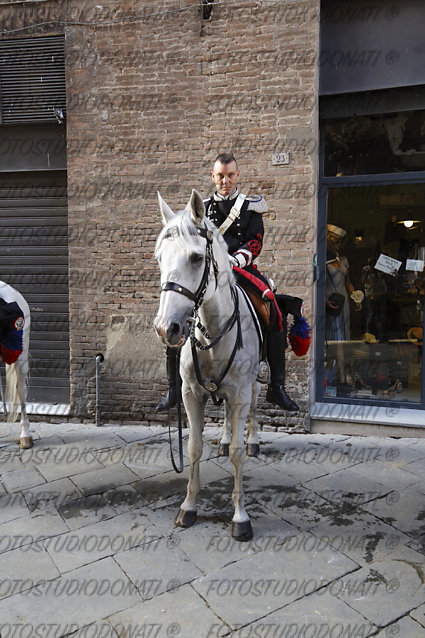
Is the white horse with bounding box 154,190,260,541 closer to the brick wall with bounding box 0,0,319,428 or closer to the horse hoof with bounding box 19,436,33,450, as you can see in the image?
Result: the brick wall with bounding box 0,0,319,428

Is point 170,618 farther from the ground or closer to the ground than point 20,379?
closer to the ground

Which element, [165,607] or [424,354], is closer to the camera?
[165,607]

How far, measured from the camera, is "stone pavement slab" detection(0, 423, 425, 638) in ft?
10.2

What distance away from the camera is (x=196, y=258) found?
129 inches

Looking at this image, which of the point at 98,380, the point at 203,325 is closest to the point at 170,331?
the point at 203,325

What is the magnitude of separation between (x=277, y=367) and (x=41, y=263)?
13.8 ft

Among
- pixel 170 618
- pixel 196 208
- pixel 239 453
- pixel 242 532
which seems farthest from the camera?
pixel 239 453

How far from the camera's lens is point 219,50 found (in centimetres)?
632

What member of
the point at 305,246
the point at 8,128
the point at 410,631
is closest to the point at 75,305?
the point at 8,128

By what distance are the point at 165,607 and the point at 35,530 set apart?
1.53 m

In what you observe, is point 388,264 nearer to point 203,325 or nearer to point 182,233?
point 203,325

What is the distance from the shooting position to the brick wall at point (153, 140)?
20.3 feet

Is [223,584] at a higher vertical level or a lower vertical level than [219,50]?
lower

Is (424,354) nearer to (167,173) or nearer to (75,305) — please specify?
(167,173)
